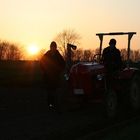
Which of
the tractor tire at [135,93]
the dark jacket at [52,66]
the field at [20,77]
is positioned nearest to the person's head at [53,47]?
the dark jacket at [52,66]

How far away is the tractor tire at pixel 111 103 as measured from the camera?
13.8m

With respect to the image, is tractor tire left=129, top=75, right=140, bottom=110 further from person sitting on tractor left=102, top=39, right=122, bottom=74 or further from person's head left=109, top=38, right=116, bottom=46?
person's head left=109, top=38, right=116, bottom=46

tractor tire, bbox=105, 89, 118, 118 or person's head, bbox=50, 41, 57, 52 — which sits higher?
person's head, bbox=50, 41, 57, 52

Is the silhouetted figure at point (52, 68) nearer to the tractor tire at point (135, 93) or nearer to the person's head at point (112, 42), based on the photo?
the person's head at point (112, 42)

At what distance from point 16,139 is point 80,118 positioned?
3.49 m

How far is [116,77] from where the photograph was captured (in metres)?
14.6

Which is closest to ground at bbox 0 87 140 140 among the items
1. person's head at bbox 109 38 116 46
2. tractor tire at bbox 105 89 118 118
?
tractor tire at bbox 105 89 118 118

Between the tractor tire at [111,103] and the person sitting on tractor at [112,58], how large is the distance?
0.79 metres

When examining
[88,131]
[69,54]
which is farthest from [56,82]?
[88,131]

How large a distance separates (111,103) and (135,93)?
1.91 m

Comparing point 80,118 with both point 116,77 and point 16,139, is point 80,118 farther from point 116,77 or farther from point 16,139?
point 16,139

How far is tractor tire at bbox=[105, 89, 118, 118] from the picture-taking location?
13.8 metres

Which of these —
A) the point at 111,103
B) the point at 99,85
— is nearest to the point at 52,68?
the point at 99,85

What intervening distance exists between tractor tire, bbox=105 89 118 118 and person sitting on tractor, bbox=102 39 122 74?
0.79 m
